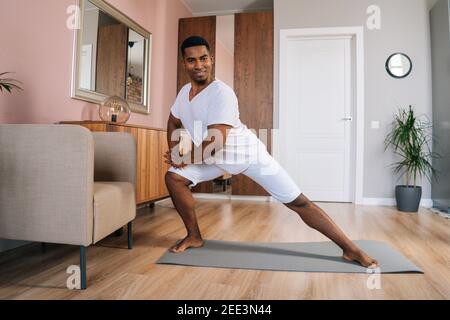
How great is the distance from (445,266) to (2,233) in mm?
2259

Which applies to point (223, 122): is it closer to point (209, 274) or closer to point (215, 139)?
Answer: point (215, 139)

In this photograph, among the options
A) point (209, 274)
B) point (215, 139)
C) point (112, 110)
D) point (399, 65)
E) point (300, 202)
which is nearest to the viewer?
point (209, 274)

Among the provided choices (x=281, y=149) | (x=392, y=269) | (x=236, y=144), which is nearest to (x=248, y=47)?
(x=281, y=149)

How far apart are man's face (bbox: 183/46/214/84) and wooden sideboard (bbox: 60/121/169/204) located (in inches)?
36.3

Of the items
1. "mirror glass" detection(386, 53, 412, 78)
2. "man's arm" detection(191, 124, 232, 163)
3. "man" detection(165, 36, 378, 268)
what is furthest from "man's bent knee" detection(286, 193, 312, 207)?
"mirror glass" detection(386, 53, 412, 78)

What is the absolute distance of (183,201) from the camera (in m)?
1.97

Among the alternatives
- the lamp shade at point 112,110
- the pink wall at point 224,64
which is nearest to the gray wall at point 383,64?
the pink wall at point 224,64

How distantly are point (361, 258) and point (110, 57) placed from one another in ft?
8.71

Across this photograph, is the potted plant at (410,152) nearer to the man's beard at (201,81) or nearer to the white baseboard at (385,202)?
the white baseboard at (385,202)

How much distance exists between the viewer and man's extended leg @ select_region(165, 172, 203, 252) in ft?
6.41

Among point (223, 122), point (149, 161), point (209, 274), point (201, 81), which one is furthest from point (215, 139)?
point (149, 161)

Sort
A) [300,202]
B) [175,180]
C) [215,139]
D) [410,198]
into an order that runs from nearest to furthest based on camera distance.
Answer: [215,139], [300,202], [175,180], [410,198]

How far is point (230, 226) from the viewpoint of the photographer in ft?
8.98

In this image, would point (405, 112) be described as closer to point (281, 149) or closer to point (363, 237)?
point (281, 149)
